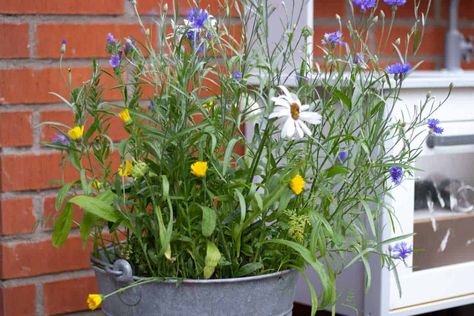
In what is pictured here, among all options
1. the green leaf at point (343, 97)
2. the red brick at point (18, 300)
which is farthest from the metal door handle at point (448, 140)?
the red brick at point (18, 300)

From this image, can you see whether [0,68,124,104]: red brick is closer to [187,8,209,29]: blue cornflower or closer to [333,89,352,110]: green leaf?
[187,8,209,29]: blue cornflower

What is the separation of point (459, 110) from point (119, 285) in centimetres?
90

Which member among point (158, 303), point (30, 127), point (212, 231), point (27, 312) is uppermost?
point (30, 127)

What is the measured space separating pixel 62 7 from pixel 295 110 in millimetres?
685

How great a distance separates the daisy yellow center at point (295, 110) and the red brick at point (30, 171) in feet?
2.04

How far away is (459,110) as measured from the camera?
1812 mm

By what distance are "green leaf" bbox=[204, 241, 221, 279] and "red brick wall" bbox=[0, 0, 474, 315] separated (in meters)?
0.50

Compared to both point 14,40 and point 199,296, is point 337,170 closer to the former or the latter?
point 199,296

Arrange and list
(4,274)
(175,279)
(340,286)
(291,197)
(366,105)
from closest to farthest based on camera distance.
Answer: (175,279) → (291,197) → (366,105) → (4,274) → (340,286)

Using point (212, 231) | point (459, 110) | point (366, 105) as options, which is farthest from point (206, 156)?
point (459, 110)

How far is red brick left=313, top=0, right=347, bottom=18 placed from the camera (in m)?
2.44

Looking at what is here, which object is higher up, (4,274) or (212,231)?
(212,231)

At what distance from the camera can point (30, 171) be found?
5.41ft

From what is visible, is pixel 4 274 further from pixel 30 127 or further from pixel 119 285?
pixel 119 285
